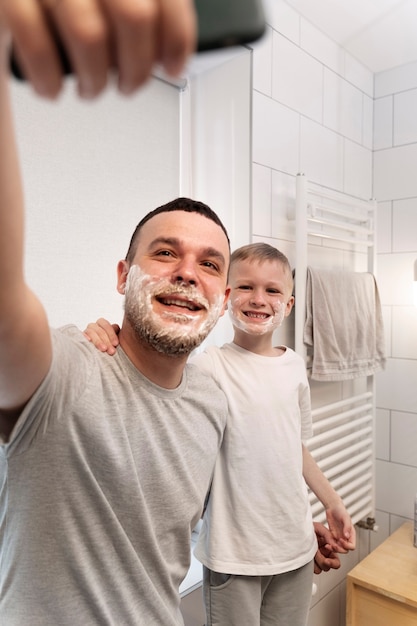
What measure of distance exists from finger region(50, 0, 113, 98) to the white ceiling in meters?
1.55

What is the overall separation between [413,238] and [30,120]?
143 centimetres

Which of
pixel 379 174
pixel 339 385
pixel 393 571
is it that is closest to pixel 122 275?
pixel 339 385

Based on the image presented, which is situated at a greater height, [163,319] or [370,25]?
[370,25]

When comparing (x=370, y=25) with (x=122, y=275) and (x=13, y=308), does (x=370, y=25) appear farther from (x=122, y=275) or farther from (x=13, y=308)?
(x=13, y=308)

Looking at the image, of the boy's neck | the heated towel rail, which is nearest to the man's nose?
the boy's neck

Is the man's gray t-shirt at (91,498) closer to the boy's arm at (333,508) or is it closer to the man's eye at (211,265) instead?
the man's eye at (211,265)

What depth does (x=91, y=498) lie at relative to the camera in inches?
24.7

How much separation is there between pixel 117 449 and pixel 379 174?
5.55 ft

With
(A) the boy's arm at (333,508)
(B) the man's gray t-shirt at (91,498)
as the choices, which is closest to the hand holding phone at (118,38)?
(B) the man's gray t-shirt at (91,498)

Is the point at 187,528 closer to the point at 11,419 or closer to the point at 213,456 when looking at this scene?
the point at 213,456

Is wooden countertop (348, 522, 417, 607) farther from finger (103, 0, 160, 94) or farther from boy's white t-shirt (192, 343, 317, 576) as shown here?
finger (103, 0, 160, 94)

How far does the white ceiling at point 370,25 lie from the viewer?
4.74 feet

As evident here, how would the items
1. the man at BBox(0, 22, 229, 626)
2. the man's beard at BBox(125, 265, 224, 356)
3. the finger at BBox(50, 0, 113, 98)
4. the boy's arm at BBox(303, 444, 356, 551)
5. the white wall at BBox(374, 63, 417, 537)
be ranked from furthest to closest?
the white wall at BBox(374, 63, 417, 537)
the boy's arm at BBox(303, 444, 356, 551)
the man's beard at BBox(125, 265, 224, 356)
the man at BBox(0, 22, 229, 626)
the finger at BBox(50, 0, 113, 98)

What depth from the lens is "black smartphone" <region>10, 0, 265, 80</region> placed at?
6.9 inches
